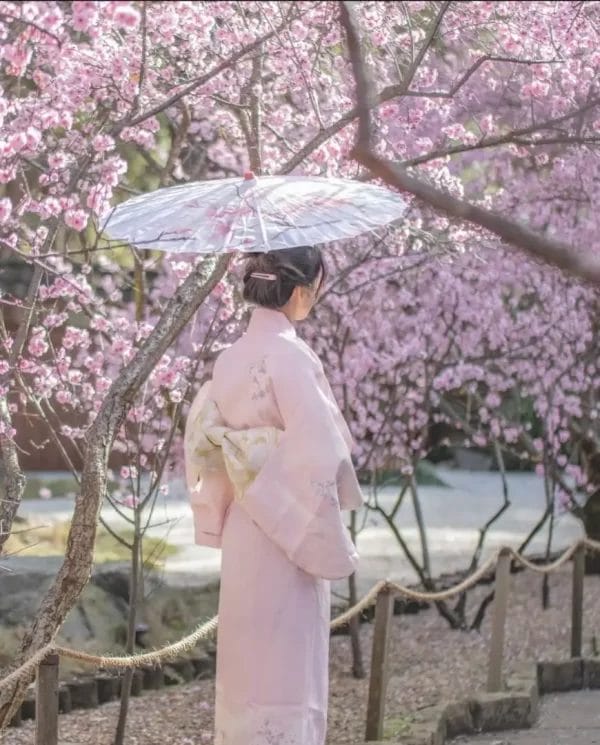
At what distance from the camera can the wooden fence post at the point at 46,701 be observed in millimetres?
3570

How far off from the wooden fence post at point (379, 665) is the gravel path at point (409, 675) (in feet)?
1.66

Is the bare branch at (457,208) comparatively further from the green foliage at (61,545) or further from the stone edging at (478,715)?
the green foliage at (61,545)

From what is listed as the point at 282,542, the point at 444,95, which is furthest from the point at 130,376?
the point at 444,95

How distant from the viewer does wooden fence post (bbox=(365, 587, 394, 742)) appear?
4906mm

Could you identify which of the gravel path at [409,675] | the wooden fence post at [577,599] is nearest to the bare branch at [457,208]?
the gravel path at [409,675]

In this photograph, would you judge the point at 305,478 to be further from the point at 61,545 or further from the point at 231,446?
the point at 61,545

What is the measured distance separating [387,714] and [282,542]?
8.28 ft

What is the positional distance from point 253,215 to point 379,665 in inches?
74.3

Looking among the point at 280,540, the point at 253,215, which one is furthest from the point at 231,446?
the point at 253,215

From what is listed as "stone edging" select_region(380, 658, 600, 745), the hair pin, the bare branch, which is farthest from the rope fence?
the bare branch

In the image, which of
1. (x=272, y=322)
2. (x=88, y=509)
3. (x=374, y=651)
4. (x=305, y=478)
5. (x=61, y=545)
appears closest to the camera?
(x=305, y=478)

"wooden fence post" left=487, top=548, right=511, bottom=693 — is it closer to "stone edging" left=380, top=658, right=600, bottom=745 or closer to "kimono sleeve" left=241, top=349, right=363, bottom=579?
"stone edging" left=380, top=658, right=600, bottom=745

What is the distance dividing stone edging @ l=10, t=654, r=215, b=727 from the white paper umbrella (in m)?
2.87

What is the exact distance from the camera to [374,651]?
4914 millimetres
